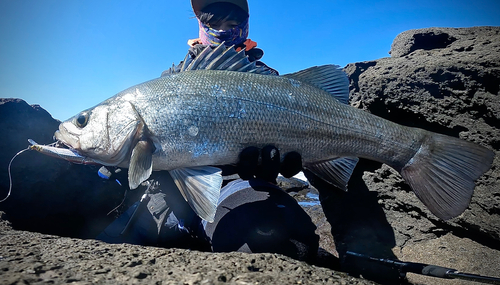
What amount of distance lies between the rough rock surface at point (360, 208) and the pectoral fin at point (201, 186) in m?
0.49

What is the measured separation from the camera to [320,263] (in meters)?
2.85

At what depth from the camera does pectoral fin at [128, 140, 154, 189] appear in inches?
78.3

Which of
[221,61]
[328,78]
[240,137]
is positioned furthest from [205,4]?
[240,137]

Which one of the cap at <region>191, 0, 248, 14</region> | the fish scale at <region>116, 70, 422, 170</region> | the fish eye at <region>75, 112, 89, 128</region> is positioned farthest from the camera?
the cap at <region>191, 0, 248, 14</region>

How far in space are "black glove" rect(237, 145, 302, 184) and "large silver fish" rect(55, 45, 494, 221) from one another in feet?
0.19

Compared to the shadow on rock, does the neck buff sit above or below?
above

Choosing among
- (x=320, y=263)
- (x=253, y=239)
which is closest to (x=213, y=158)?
(x=253, y=239)

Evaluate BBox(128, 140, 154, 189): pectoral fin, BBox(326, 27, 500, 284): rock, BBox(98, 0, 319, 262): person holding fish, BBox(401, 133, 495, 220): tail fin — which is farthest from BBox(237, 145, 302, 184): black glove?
BBox(326, 27, 500, 284): rock

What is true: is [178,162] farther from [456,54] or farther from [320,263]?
[456,54]

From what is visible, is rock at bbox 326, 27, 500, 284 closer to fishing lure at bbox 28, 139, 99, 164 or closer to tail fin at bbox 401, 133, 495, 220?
tail fin at bbox 401, 133, 495, 220

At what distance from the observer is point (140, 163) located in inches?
79.7

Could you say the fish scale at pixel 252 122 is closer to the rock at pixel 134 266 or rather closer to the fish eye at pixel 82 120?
the fish eye at pixel 82 120

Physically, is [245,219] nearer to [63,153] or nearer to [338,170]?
[338,170]

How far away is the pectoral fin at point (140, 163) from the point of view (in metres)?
1.99
